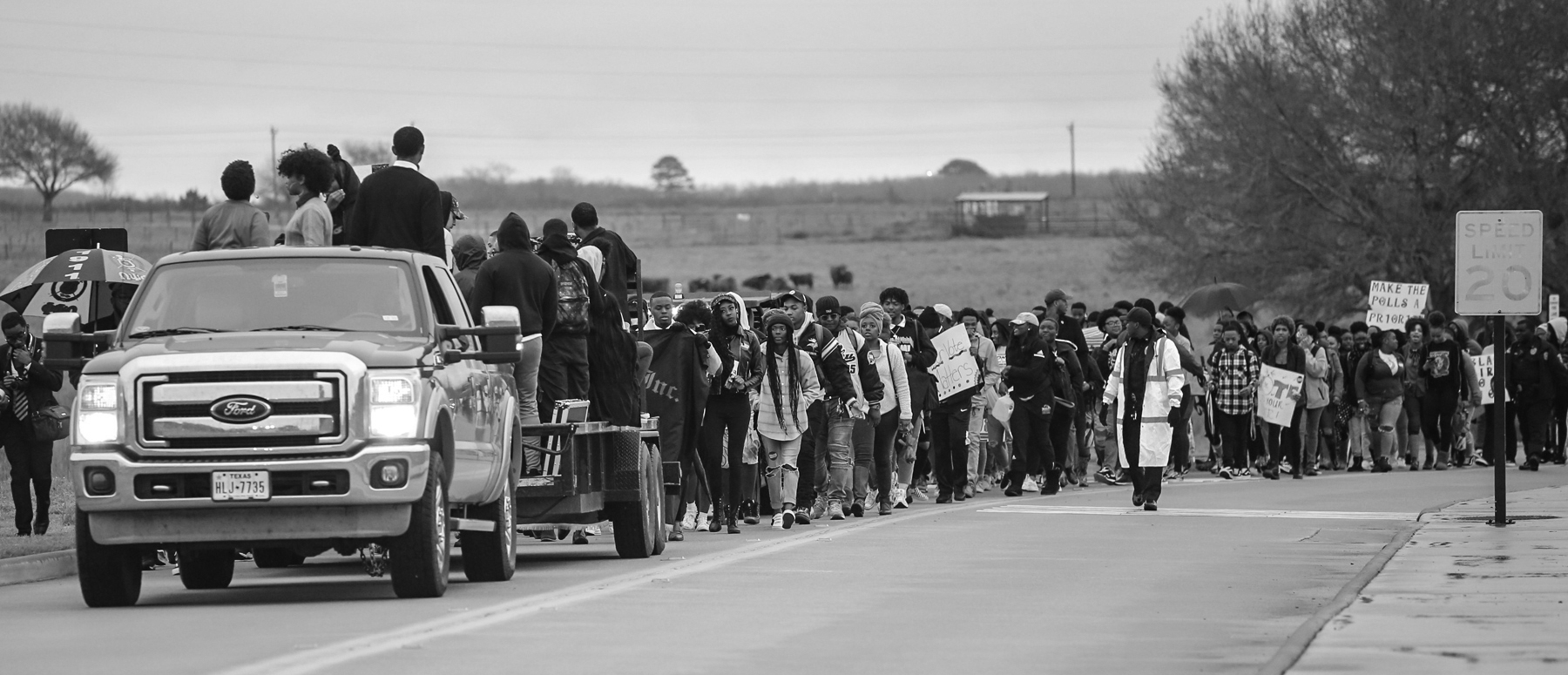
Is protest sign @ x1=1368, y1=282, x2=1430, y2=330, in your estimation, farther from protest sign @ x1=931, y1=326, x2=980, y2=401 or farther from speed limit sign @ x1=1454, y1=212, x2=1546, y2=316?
speed limit sign @ x1=1454, y1=212, x2=1546, y2=316

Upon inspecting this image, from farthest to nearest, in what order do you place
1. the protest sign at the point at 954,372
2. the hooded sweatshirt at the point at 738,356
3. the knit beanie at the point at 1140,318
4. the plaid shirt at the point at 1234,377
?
the plaid shirt at the point at 1234,377 → the protest sign at the point at 954,372 → the knit beanie at the point at 1140,318 → the hooded sweatshirt at the point at 738,356

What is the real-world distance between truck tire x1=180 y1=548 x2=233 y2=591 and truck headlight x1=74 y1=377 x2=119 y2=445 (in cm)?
187

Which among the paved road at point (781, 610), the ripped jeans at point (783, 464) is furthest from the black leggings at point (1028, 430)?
the paved road at point (781, 610)

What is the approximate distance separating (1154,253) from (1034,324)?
27.0m

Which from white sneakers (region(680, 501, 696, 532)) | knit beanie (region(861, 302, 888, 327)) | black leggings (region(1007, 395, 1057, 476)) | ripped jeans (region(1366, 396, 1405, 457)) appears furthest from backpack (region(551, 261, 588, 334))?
ripped jeans (region(1366, 396, 1405, 457))

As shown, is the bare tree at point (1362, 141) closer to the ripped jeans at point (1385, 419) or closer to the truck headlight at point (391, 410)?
the ripped jeans at point (1385, 419)

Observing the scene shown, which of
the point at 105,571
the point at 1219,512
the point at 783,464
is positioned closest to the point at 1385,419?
the point at 1219,512

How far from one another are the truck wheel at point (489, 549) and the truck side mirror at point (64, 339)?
99.4 inches

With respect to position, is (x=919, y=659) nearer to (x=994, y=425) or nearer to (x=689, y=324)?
(x=689, y=324)

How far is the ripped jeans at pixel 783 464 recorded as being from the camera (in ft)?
67.4

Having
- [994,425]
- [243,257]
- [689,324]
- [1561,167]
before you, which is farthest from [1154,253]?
[243,257]

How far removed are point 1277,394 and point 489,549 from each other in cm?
1725

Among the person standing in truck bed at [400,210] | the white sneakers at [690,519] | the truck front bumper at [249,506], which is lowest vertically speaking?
the white sneakers at [690,519]

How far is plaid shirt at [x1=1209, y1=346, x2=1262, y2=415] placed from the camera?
28.4m
